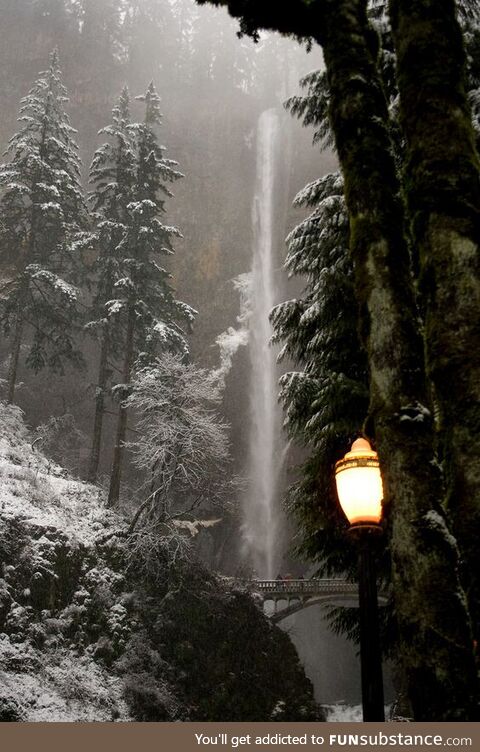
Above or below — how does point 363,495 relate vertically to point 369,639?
above

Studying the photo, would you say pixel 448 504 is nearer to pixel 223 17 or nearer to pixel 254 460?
pixel 254 460

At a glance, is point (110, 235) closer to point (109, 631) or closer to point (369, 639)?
point (109, 631)

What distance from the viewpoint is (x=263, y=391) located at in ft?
136

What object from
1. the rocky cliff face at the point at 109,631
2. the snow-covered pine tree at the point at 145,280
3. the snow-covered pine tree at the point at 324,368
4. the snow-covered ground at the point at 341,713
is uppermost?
the snow-covered pine tree at the point at 145,280

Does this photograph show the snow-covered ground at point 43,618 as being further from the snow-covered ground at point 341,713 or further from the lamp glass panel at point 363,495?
the lamp glass panel at point 363,495

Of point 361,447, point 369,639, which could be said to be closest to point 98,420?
point 361,447

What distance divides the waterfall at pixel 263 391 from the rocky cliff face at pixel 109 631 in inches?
518

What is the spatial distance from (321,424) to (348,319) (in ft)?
5.75

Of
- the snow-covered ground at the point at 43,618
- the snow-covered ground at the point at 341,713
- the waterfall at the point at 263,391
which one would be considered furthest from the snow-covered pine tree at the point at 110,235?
the snow-covered ground at the point at 341,713

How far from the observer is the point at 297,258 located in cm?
1070

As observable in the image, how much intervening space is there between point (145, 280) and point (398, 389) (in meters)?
24.3

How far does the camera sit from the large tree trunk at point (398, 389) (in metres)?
2.18

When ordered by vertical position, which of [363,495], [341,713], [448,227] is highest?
[448,227]
